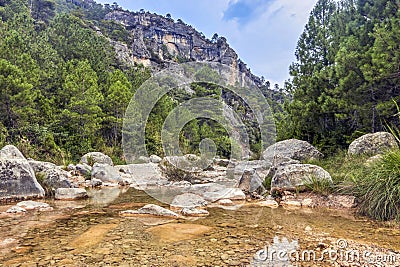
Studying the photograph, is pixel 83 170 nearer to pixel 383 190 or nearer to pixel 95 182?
pixel 95 182

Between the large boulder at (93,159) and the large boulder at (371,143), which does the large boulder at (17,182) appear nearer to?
the large boulder at (93,159)

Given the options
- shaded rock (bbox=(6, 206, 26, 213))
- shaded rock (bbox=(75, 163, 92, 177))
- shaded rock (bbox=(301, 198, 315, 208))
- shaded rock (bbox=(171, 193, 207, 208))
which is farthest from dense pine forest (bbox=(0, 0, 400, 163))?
shaded rock (bbox=(6, 206, 26, 213))

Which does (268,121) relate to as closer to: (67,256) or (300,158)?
(300,158)

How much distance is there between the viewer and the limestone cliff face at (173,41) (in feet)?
→ 211

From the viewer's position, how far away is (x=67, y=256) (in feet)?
9.50

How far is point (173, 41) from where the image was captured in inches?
2884

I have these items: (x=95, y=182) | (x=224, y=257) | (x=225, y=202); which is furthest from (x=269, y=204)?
(x=95, y=182)

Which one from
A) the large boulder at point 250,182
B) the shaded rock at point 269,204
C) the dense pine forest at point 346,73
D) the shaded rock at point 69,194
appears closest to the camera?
the shaded rock at point 269,204

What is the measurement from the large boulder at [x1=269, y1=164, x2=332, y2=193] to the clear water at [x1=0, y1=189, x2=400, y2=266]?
43.4 inches

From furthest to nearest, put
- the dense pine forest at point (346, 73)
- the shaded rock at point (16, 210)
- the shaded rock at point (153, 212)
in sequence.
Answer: the dense pine forest at point (346, 73), the shaded rock at point (16, 210), the shaded rock at point (153, 212)

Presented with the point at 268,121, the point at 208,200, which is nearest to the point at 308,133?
the point at 268,121

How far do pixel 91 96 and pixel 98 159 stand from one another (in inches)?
221

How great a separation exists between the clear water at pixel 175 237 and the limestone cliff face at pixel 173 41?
182ft

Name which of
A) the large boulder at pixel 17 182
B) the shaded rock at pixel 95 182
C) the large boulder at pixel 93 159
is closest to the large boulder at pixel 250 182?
the shaded rock at pixel 95 182
